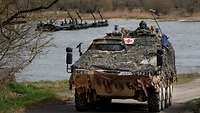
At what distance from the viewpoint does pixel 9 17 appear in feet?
45.3

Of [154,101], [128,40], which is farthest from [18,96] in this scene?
[154,101]

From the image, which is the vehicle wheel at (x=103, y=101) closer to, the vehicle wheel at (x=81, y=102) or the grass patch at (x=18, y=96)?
the vehicle wheel at (x=81, y=102)

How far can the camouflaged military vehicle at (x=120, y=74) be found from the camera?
18391 mm

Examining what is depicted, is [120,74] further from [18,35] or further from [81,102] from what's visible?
[18,35]

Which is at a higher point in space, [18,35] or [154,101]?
[18,35]

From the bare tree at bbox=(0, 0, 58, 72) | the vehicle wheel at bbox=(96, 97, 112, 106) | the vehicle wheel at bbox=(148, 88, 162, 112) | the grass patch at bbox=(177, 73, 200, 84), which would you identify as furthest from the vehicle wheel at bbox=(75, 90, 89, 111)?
the grass patch at bbox=(177, 73, 200, 84)

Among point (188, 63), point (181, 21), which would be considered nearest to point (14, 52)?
point (188, 63)

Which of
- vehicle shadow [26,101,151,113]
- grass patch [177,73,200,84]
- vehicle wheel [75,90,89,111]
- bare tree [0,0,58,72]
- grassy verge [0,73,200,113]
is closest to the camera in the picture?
bare tree [0,0,58,72]

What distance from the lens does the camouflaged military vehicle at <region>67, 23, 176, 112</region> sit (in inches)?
724

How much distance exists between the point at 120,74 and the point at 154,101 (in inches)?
54.1

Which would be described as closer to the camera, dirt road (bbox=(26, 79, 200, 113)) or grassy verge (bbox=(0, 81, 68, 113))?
grassy verge (bbox=(0, 81, 68, 113))

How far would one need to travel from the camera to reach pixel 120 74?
60.2ft

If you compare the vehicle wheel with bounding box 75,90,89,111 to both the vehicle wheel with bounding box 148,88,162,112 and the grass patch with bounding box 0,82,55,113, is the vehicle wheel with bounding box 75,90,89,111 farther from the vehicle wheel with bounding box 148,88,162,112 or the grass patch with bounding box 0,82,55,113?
the vehicle wheel with bounding box 148,88,162,112

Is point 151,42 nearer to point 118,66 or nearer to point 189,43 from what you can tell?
point 118,66
